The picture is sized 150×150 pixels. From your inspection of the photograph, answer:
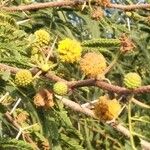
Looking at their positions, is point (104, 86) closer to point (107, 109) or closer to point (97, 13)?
point (107, 109)

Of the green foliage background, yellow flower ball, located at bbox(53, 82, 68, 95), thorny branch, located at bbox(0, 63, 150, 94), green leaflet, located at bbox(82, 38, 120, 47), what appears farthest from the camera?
the green foliage background

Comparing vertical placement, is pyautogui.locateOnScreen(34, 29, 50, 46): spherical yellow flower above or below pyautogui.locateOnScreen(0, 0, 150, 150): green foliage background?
above

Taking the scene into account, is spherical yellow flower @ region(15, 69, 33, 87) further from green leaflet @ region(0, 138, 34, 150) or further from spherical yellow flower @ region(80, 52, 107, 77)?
green leaflet @ region(0, 138, 34, 150)

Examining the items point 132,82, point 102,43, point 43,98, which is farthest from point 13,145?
point 132,82

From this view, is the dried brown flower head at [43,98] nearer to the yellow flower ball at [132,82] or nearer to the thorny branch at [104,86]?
the thorny branch at [104,86]

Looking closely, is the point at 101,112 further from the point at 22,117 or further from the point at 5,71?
the point at 22,117

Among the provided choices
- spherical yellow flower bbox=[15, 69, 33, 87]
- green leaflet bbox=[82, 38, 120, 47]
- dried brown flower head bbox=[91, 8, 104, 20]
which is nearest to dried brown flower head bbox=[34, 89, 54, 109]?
spherical yellow flower bbox=[15, 69, 33, 87]

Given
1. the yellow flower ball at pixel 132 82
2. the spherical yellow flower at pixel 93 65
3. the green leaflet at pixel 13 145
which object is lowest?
the green leaflet at pixel 13 145

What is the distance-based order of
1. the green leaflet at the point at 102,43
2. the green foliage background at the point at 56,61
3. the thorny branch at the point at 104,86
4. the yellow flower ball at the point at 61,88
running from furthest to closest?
the green foliage background at the point at 56,61 < the green leaflet at the point at 102,43 < the yellow flower ball at the point at 61,88 < the thorny branch at the point at 104,86

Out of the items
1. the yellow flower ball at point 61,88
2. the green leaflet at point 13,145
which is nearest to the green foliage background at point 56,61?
the green leaflet at point 13,145
